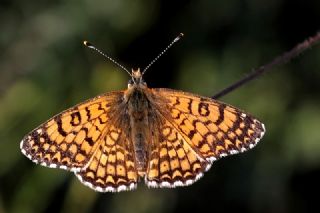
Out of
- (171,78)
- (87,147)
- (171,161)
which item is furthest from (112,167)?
(171,78)

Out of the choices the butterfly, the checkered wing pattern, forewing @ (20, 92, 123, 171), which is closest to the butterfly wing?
the butterfly

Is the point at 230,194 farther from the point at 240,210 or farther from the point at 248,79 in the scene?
the point at 248,79

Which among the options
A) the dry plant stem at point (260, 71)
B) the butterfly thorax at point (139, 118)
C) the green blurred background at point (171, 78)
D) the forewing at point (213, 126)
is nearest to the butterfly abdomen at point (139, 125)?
the butterfly thorax at point (139, 118)

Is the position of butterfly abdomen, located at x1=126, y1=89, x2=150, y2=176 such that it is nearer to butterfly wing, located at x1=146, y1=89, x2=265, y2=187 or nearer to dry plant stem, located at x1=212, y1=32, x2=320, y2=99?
butterfly wing, located at x1=146, y1=89, x2=265, y2=187

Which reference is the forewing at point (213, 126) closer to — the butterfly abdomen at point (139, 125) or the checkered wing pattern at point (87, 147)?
the butterfly abdomen at point (139, 125)

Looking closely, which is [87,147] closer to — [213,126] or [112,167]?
[112,167]

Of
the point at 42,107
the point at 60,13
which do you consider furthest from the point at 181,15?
the point at 42,107
